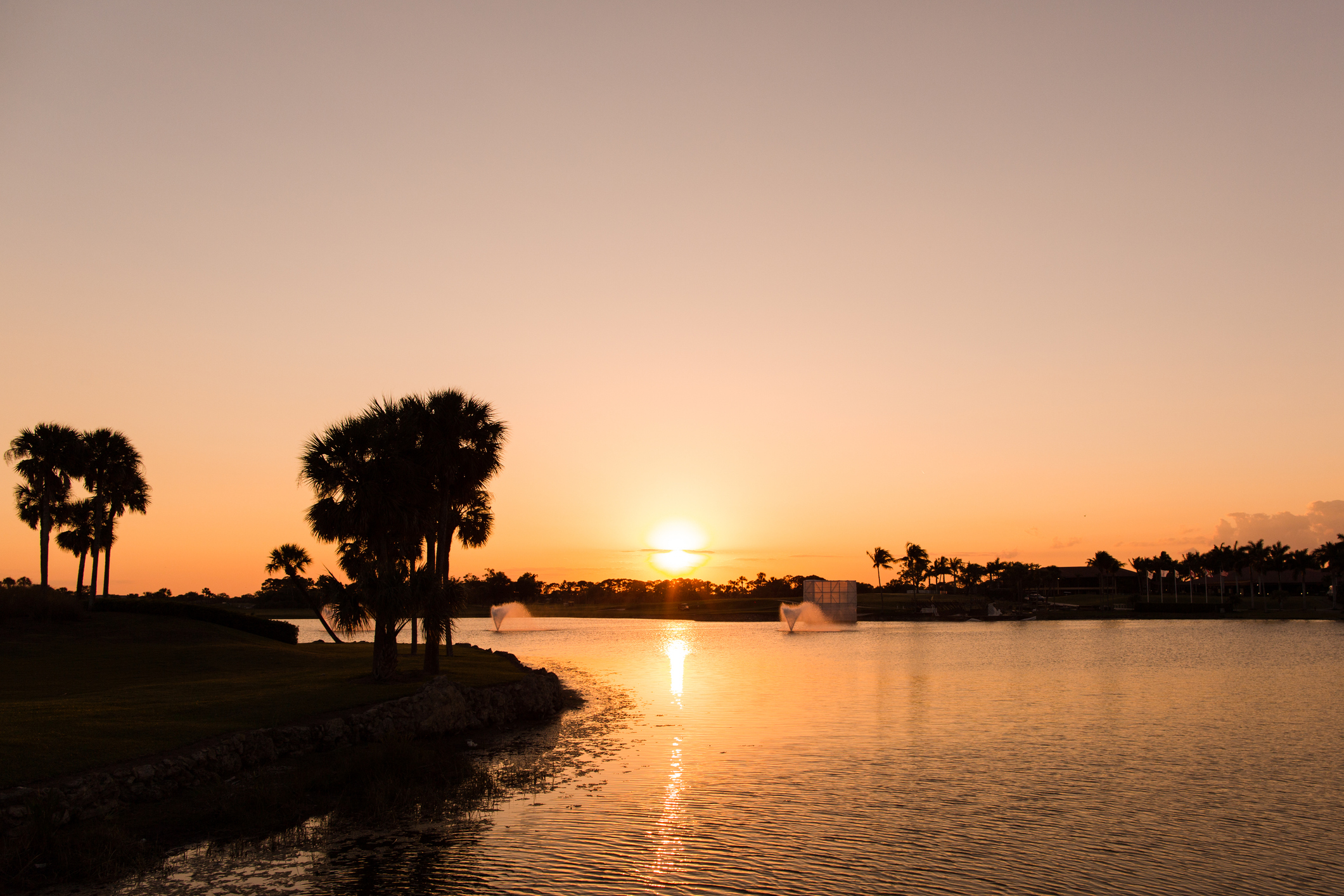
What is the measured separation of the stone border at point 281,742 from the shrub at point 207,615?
29.2 m

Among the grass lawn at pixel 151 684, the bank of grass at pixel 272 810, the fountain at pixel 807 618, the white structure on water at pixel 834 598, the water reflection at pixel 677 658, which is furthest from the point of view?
the white structure on water at pixel 834 598

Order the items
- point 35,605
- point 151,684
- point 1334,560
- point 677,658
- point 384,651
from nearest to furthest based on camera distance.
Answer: point 151,684
point 384,651
point 35,605
point 677,658
point 1334,560

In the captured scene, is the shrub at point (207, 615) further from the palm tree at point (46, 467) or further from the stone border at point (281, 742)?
the stone border at point (281, 742)

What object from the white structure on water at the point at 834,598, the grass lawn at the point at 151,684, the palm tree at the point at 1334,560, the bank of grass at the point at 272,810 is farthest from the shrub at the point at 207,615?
the palm tree at the point at 1334,560

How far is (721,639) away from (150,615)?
7174 centimetres

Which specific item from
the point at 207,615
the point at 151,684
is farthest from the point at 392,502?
the point at 207,615

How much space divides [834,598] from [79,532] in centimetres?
13842

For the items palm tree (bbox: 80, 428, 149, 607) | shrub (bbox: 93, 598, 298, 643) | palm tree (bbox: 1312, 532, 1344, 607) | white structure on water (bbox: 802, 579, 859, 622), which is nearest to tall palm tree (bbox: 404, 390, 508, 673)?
shrub (bbox: 93, 598, 298, 643)

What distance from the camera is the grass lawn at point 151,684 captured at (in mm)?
21594

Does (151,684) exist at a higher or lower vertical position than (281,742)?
higher

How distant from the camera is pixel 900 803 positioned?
21.9 metres

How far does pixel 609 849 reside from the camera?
58.6 feet

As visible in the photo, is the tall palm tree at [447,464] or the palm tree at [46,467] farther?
the palm tree at [46,467]

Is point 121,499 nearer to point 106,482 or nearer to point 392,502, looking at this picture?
point 106,482
